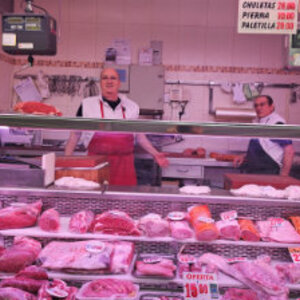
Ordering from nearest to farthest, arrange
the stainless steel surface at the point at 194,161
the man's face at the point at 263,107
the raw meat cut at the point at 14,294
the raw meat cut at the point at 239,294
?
the raw meat cut at the point at 14,294 → the raw meat cut at the point at 239,294 → the man's face at the point at 263,107 → the stainless steel surface at the point at 194,161

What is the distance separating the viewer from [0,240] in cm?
252

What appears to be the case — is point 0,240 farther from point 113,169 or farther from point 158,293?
point 113,169

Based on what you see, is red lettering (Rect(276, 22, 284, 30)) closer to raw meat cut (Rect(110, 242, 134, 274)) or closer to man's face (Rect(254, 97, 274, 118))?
man's face (Rect(254, 97, 274, 118))

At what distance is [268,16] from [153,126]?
81.1 inches

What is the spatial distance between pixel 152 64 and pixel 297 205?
17.4ft

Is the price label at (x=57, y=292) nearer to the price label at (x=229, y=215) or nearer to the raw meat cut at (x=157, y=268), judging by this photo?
the raw meat cut at (x=157, y=268)

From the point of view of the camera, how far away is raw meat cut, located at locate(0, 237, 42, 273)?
2.23 metres

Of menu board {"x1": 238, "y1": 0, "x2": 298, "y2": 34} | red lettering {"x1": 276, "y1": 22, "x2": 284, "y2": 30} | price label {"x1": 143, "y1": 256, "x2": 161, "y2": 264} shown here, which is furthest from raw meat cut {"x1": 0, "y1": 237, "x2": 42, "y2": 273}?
red lettering {"x1": 276, "y1": 22, "x2": 284, "y2": 30}

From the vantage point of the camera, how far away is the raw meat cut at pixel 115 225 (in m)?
2.44

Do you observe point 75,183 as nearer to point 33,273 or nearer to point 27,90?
point 33,273

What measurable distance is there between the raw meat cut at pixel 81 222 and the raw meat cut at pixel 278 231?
111 cm

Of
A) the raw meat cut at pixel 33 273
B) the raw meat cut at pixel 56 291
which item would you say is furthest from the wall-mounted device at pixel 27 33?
the raw meat cut at pixel 56 291

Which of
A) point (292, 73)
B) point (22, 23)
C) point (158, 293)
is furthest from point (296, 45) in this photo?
point (158, 293)

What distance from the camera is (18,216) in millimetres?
2449
